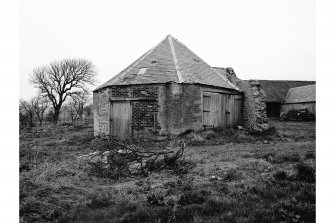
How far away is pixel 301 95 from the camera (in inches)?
1089

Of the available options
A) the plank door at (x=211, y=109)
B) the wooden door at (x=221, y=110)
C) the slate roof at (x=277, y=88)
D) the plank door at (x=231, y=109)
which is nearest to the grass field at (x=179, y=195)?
the plank door at (x=211, y=109)

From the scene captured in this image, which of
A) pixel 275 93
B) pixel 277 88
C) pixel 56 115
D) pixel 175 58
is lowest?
pixel 56 115

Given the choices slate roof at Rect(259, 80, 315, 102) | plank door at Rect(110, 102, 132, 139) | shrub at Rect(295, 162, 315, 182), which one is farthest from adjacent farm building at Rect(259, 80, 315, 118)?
shrub at Rect(295, 162, 315, 182)

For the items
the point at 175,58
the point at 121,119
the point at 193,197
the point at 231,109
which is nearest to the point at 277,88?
the point at 231,109

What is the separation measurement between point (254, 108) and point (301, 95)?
18097mm

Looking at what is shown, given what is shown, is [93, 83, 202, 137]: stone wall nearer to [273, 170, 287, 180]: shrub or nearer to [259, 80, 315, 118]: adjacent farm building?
[273, 170, 287, 180]: shrub

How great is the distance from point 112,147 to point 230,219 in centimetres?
423

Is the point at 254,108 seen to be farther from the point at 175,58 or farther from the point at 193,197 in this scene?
the point at 193,197

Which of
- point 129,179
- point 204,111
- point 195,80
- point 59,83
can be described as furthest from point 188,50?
point 59,83

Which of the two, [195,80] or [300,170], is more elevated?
[195,80]

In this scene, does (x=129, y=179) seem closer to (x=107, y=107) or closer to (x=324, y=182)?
(x=324, y=182)

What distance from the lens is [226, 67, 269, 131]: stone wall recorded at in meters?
13.3

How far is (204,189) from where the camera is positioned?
4652 mm

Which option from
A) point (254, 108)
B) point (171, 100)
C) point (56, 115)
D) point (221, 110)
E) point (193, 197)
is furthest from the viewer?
point (56, 115)
